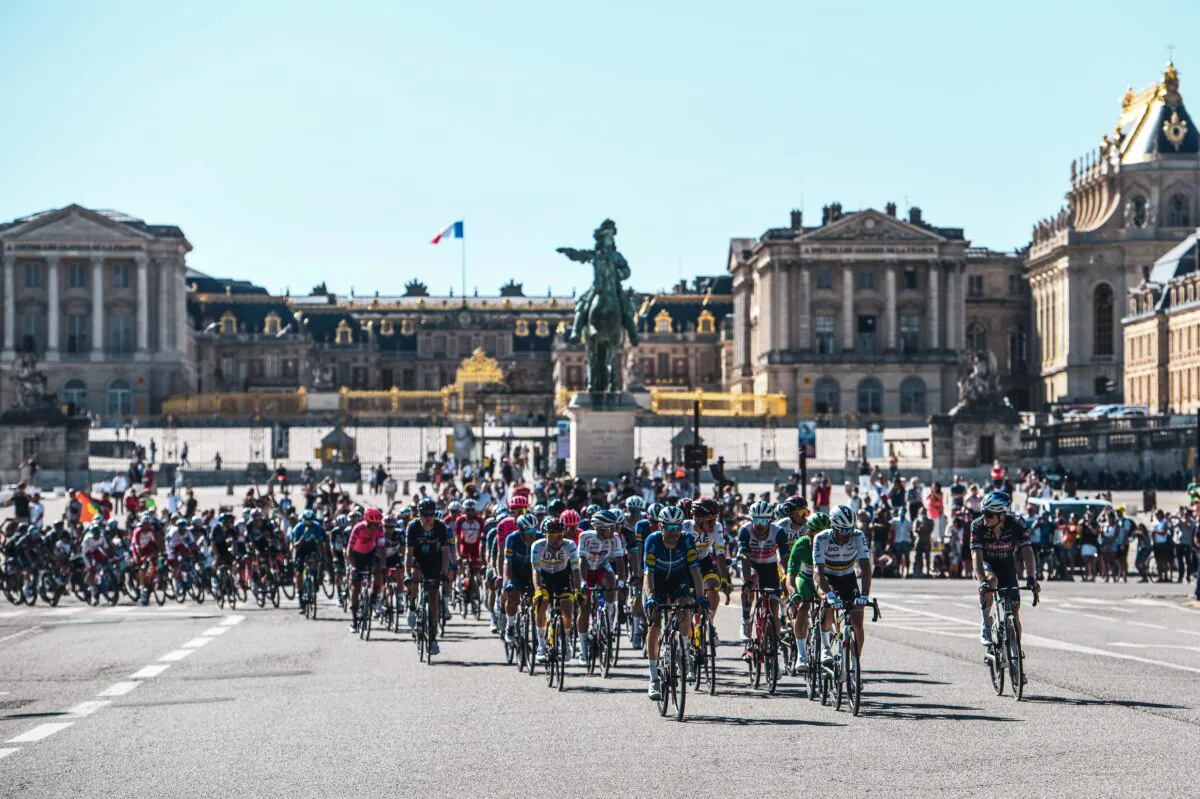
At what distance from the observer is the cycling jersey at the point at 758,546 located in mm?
19266

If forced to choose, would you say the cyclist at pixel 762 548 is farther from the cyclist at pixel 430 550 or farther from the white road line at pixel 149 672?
the white road line at pixel 149 672

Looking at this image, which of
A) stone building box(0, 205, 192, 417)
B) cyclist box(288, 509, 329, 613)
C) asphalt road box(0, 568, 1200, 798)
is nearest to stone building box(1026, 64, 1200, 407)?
stone building box(0, 205, 192, 417)

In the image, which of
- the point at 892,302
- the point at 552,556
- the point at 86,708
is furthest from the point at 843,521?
the point at 892,302

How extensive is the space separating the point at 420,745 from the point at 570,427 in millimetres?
45688

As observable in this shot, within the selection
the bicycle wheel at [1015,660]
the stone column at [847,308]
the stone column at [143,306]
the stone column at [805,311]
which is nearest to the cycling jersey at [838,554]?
the bicycle wheel at [1015,660]

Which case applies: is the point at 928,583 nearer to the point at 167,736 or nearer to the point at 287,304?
the point at 167,736

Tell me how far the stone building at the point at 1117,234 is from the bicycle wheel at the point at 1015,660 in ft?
363

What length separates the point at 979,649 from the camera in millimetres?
23656

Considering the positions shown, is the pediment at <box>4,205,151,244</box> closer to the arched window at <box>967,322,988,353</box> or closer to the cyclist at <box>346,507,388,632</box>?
the arched window at <box>967,322,988,353</box>

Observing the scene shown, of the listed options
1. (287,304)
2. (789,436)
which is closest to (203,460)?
(789,436)

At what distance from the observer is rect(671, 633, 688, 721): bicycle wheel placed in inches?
→ 656

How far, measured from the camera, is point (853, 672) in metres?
16.7

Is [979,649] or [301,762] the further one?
[979,649]

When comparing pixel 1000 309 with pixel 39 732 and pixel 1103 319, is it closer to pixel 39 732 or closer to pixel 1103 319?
pixel 1103 319
